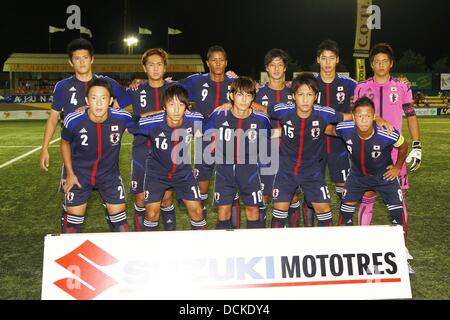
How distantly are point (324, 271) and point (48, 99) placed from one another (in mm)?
29776

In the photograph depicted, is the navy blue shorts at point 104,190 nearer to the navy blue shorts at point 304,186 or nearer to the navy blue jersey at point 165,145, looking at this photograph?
the navy blue jersey at point 165,145

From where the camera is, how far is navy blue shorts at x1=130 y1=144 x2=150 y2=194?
534cm

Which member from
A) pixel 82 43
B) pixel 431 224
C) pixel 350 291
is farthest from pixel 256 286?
pixel 431 224

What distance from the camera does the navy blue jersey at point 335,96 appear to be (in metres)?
5.31

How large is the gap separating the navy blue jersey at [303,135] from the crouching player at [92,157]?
1.56 m

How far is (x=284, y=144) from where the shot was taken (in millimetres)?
4859

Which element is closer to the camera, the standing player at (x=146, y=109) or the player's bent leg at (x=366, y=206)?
the player's bent leg at (x=366, y=206)

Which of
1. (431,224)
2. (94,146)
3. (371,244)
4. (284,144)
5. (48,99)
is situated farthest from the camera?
(48,99)

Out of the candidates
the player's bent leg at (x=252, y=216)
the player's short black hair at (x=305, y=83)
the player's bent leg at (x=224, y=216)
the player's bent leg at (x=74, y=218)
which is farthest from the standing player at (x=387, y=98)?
the player's bent leg at (x=74, y=218)

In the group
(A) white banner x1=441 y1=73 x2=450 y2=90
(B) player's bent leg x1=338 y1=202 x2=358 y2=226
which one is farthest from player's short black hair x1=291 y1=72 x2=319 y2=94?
(A) white banner x1=441 y1=73 x2=450 y2=90

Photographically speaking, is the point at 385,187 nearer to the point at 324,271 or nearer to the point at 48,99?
the point at 324,271

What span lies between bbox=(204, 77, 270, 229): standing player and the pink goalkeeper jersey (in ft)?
3.58

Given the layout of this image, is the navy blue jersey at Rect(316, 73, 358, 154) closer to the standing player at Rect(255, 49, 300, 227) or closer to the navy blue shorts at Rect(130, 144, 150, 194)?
the standing player at Rect(255, 49, 300, 227)
